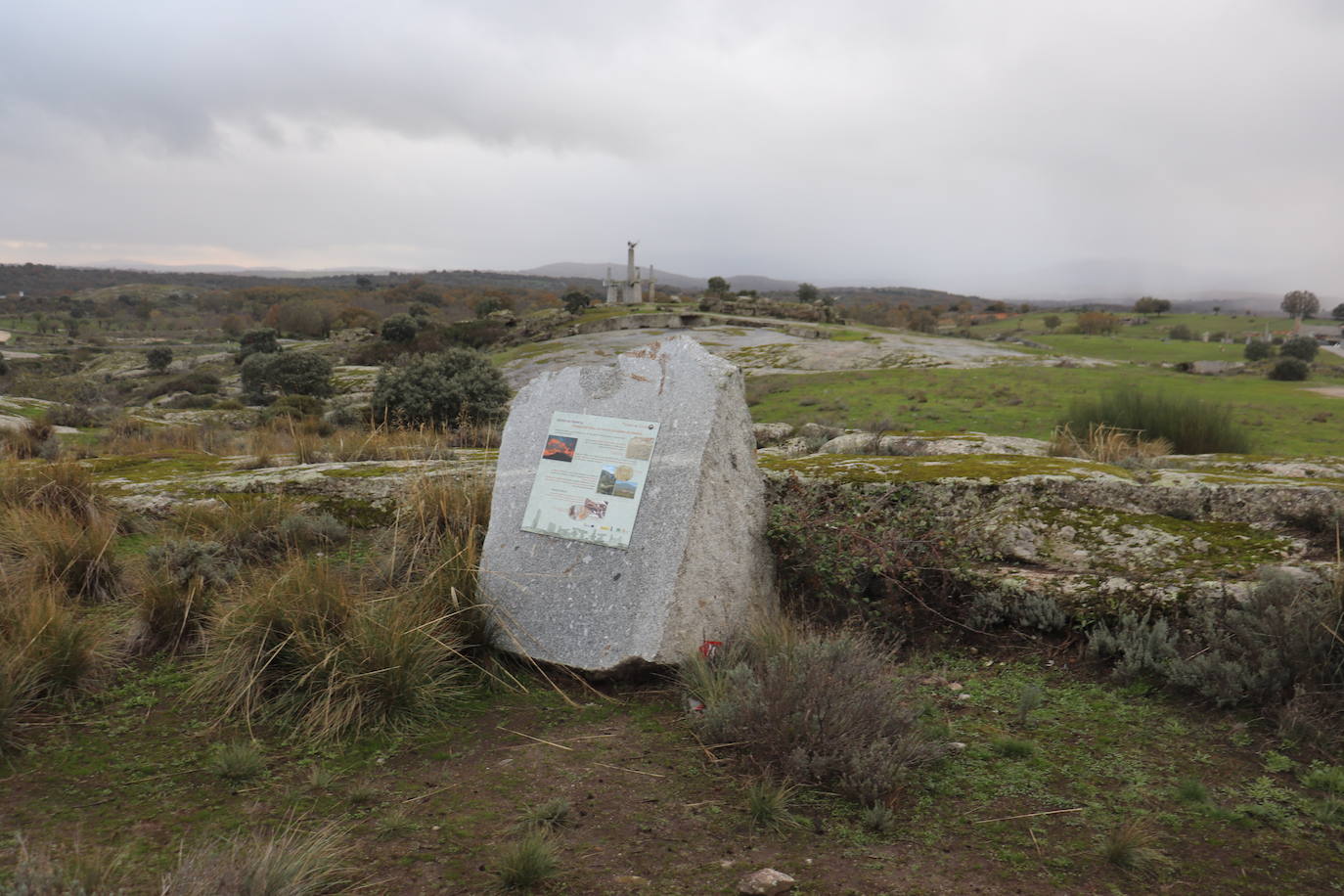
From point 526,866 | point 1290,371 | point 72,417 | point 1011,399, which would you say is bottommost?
point 72,417

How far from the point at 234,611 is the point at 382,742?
1.23 m

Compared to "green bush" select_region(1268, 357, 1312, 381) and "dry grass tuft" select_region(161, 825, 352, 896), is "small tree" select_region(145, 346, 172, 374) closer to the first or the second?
"dry grass tuft" select_region(161, 825, 352, 896)

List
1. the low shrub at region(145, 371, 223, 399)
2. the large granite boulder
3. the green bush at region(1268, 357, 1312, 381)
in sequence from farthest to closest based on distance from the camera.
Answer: the low shrub at region(145, 371, 223, 399), the green bush at region(1268, 357, 1312, 381), the large granite boulder

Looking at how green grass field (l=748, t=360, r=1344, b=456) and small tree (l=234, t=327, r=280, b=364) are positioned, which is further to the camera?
small tree (l=234, t=327, r=280, b=364)

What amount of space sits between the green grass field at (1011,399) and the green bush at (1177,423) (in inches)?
63.5

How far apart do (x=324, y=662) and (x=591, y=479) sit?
1.92 metres

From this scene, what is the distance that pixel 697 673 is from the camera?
13.4 ft

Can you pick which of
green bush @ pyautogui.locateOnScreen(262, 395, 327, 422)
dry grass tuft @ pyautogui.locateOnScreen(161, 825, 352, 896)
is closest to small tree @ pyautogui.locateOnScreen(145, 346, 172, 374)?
green bush @ pyautogui.locateOnScreen(262, 395, 327, 422)

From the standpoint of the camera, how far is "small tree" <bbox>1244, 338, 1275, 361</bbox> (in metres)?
39.1

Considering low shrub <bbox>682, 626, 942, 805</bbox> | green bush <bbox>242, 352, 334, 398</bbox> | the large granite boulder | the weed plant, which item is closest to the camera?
the weed plant

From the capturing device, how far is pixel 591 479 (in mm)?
4922

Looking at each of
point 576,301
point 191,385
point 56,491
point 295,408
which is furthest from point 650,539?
point 576,301

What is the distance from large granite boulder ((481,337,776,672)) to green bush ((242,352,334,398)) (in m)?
28.5

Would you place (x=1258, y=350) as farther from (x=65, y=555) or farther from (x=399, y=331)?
(x=399, y=331)
